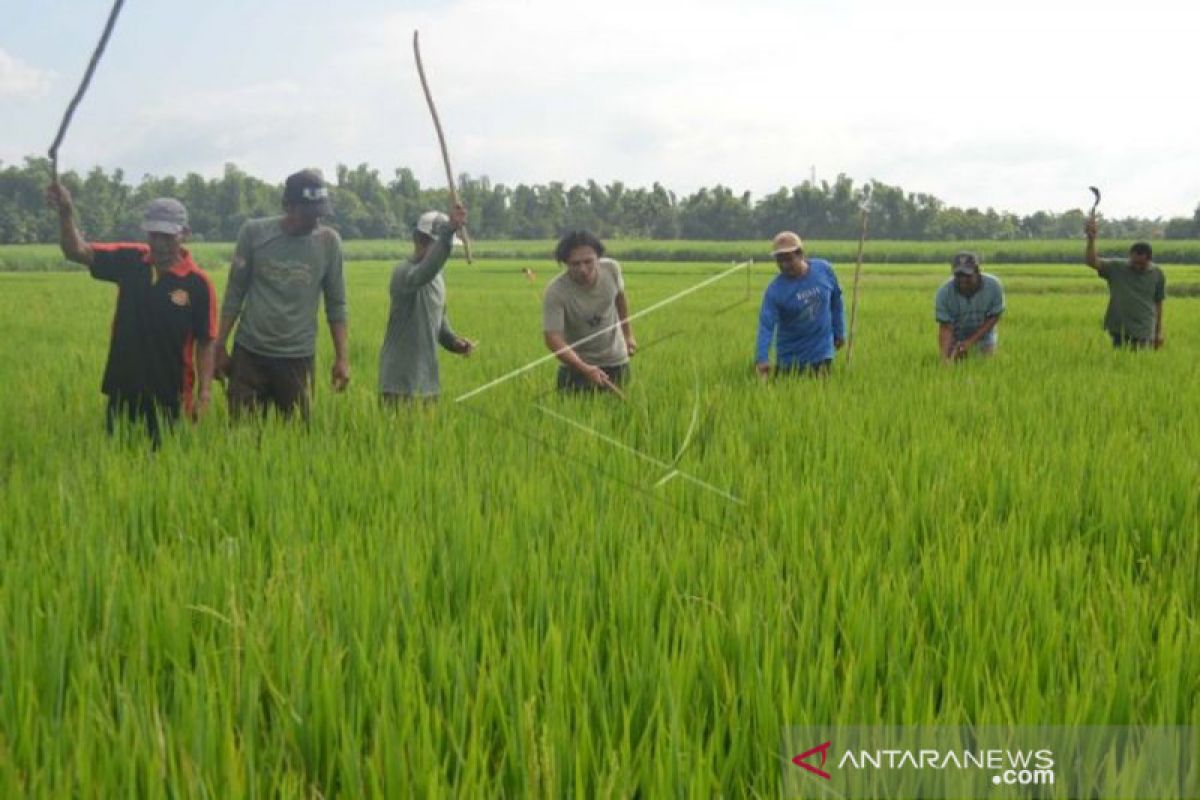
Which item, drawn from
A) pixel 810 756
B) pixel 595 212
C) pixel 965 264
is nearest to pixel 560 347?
pixel 965 264

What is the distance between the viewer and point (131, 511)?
8.63 ft

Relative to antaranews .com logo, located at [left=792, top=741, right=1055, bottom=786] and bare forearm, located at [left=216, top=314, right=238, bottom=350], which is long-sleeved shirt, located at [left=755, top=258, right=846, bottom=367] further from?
antaranews .com logo, located at [left=792, top=741, right=1055, bottom=786]

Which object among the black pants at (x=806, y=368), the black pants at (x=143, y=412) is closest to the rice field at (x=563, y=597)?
the black pants at (x=143, y=412)

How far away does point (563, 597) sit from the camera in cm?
192

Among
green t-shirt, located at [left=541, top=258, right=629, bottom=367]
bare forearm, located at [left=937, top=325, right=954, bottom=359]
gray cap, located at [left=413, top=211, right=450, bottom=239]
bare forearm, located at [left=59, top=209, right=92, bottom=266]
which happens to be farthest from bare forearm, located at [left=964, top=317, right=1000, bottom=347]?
bare forearm, located at [left=59, top=209, right=92, bottom=266]

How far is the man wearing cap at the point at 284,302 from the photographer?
4207 mm

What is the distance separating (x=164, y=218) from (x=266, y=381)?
92 centimetres

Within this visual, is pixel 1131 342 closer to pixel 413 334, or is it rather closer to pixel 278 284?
pixel 413 334

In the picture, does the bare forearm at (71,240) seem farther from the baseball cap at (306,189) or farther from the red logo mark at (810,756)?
the red logo mark at (810,756)

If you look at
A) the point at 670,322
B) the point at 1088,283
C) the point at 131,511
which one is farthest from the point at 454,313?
the point at 1088,283

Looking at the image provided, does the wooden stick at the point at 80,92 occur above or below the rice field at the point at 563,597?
above

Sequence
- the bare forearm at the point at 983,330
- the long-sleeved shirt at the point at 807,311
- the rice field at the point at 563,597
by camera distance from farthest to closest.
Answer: the bare forearm at the point at 983,330, the long-sleeved shirt at the point at 807,311, the rice field at the point at 563,597

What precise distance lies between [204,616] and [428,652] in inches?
20.6

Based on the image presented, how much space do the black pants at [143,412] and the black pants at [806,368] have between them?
3.47 m
